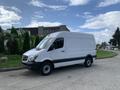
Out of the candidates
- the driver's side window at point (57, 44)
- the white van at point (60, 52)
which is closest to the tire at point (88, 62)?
the white van at point (60, 52)

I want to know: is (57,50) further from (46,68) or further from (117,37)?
(117,37)

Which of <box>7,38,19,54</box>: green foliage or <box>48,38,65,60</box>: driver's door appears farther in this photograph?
<box>7,38,19,54</box>: green foliage

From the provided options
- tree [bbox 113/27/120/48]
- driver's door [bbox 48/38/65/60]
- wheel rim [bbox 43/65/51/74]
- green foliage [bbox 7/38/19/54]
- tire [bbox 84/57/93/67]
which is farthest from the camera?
tree [bbox 113/27/120/48]

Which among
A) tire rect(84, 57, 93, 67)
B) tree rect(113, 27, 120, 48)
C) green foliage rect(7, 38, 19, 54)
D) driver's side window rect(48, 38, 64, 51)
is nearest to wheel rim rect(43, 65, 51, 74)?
driver's side window rect(48, 38, 64, 51)

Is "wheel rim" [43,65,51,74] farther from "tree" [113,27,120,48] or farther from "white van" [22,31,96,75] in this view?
"tree" [113,27,120,48]

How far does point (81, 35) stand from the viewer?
484 inches

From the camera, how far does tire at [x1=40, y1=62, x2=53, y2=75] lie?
371 inches

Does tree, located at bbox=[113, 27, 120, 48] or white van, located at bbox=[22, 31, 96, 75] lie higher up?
tree, located at bbox=[113, 27, 120, 48]

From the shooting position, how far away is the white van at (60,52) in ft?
30.8

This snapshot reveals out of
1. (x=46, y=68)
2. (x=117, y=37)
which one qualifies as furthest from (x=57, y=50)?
(x=117, y=37)

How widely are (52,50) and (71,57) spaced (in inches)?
73.5

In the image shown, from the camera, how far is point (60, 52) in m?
10.4

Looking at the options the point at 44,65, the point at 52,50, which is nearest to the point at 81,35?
the point at 52,50

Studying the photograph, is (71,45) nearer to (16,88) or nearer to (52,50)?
(52,50)
